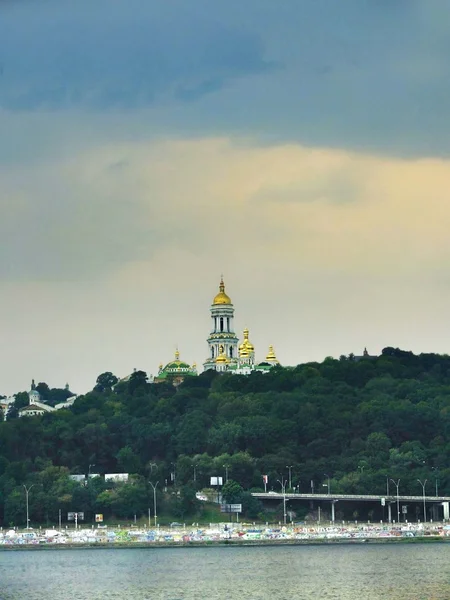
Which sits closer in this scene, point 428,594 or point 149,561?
point 428,594

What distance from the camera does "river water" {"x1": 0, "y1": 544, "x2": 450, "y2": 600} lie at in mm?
150500

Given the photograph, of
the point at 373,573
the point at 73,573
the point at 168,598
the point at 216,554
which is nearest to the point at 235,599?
the point at 168,598

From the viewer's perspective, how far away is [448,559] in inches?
7042

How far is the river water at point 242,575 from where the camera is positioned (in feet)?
494

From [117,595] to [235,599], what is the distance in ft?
34.7

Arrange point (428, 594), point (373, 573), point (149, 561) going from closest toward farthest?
point (428, 594) < point (373, 573) < point (149, 561)

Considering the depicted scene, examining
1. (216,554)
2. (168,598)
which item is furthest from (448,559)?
(168,598)

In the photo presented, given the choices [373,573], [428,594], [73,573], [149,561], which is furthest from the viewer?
[149,561]

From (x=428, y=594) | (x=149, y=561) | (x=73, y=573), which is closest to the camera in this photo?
(x=428, y=594)

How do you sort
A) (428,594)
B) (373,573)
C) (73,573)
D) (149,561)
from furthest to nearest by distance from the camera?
(149,561) < (73,573) < (373,573) < (428,594)

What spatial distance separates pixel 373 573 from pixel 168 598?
921 inches

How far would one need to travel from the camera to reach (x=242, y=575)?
549ft

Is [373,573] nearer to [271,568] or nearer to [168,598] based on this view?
[271,568]

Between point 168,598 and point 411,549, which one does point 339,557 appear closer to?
point 411,549
